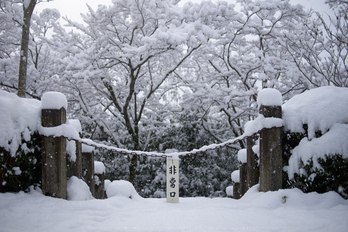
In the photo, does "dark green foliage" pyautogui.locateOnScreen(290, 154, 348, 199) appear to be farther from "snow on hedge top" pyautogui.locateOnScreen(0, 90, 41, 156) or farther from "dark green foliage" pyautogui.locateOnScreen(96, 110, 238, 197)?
"dark green foliage" pyautogui.locateOnScreen(96, 110, 238, 197)

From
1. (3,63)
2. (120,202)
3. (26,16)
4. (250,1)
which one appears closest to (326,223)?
(120,202)

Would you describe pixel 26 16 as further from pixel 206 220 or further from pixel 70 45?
pixel 206 220

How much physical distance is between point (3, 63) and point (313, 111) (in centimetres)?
909

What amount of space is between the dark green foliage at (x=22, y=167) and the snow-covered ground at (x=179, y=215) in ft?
0.39

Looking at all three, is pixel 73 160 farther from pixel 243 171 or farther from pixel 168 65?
pixel 168 65

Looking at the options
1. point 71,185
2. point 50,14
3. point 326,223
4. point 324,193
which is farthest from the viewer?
point 50,14

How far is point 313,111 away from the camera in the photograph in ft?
10.9

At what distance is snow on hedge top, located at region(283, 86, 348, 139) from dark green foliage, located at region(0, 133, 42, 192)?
3.37m

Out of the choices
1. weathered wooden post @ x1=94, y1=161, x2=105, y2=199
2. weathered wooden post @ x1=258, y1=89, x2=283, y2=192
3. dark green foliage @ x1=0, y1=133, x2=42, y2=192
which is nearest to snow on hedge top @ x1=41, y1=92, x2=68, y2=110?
dark green foliage @ x1=0, y1=133, x2=42, y2=192

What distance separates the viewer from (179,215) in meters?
3.09

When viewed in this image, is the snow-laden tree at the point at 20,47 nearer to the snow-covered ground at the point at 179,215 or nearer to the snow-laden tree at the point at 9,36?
the snow-laden tree at the point at 9,36

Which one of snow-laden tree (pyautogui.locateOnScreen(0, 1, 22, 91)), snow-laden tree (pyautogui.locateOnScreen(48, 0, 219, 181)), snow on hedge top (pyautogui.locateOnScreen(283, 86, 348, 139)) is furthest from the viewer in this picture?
snow-laden tree (pyautogui.locateOnScreen(0, 1, 22, 91))

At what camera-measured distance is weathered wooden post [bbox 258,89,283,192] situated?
11.4 feet

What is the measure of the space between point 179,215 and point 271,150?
151 centimetres
